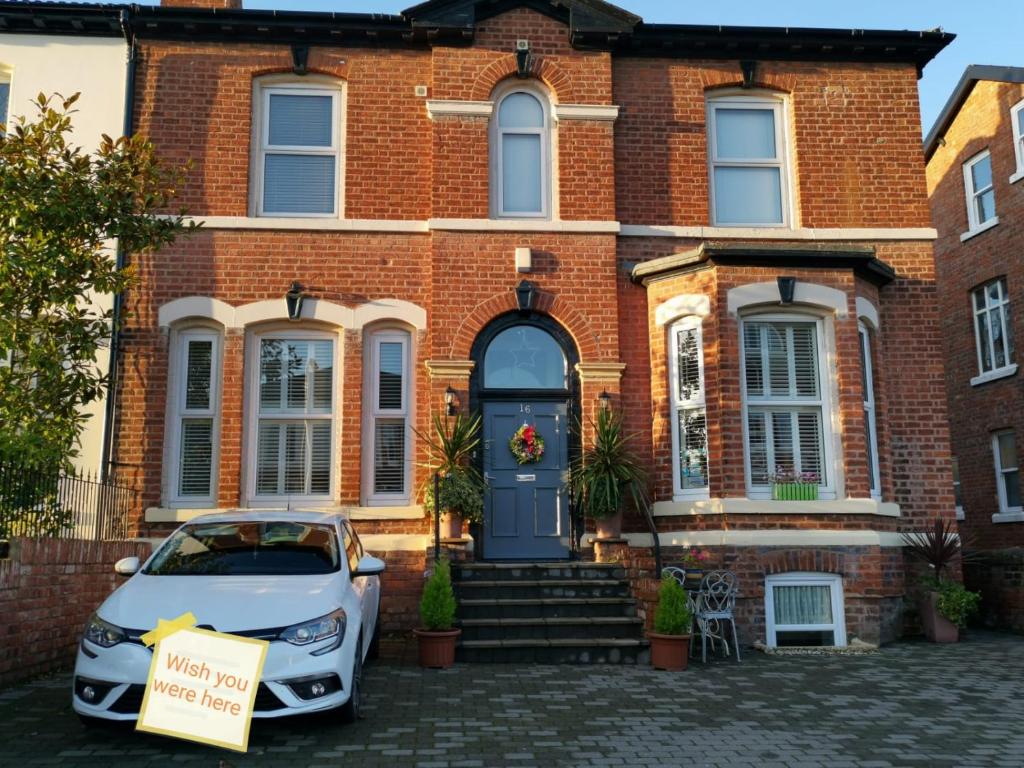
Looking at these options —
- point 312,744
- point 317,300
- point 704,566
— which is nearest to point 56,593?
point 312,744

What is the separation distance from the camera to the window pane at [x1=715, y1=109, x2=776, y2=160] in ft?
41.1

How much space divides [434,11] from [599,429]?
19.4ft

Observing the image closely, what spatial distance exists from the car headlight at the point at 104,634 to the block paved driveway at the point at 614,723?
65cm

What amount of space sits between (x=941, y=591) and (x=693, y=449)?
3351 millimetres

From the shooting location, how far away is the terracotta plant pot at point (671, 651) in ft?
28.7

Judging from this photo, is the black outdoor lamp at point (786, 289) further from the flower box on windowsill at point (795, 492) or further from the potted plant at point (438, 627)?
the potted plant at point (438, 627)

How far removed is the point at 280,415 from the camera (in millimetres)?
11516

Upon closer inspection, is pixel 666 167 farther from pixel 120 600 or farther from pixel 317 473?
pixel 120 600

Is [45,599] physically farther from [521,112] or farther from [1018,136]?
[1018,136]

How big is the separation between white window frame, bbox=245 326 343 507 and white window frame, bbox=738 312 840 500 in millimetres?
5025

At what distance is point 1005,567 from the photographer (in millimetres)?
12188

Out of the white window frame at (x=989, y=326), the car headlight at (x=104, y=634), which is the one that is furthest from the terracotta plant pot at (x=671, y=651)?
the white window frame at (x=989, y=326)

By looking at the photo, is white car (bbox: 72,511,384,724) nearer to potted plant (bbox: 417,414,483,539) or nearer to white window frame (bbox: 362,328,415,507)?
potted plant (bbox: 417,414,483,539)

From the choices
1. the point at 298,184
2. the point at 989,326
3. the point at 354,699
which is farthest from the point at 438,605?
the point at 989,326
